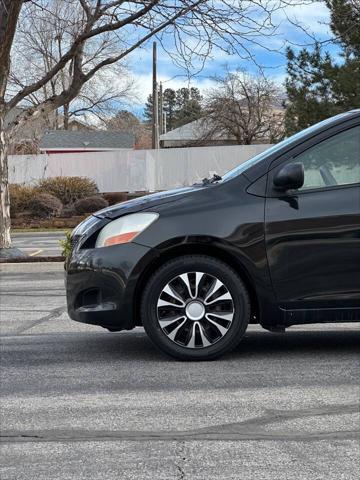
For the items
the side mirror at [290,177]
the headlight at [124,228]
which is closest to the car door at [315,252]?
the side mirror at [290,177]

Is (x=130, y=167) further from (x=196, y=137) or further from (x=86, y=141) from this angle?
(x=196, y=137)

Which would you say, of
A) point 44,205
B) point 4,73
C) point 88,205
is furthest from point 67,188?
point 4,73

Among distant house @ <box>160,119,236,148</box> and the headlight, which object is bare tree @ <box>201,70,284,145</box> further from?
the headlight

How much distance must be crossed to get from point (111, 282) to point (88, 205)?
75.3 ft

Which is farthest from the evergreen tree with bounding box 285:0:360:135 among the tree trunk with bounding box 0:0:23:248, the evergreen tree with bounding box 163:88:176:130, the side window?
the evergreen tree with bounding box 163:88:176:130

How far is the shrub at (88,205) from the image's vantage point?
2791 centimetres

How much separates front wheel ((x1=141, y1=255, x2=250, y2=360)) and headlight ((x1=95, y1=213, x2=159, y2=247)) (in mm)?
347

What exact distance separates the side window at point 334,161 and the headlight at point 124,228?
1228mm

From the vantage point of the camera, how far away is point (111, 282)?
5.31 metres

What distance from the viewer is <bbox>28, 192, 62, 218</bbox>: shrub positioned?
2822cm

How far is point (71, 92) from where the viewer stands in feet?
51.5

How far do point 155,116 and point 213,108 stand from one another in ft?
41.3

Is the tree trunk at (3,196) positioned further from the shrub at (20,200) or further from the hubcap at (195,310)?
the shrub at (20,200)

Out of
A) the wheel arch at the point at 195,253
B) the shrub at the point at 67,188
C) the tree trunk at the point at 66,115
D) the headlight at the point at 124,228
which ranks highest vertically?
the tree trunk at the point at 66,115
